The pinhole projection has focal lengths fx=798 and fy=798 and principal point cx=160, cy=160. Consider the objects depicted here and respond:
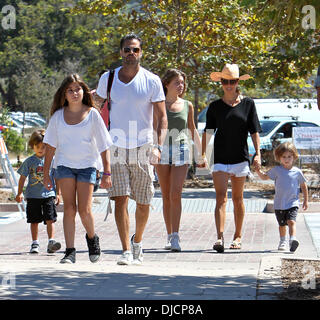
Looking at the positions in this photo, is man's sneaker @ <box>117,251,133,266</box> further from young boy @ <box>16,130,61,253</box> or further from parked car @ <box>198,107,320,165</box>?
parked car @ <box>198,107,320,165</box>

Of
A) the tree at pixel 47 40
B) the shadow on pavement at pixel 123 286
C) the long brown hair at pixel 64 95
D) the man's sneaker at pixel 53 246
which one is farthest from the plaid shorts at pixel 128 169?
the tree at pixel 47 40

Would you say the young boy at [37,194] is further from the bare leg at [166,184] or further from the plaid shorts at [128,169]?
the plaid shorts at [128,169]

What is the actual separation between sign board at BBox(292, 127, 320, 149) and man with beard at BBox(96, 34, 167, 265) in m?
11.0

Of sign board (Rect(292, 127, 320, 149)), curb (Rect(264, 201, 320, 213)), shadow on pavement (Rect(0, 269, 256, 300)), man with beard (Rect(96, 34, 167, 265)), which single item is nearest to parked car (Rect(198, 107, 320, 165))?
sign board (Rect(292, 127, 320, 149))

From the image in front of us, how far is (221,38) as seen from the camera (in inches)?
731

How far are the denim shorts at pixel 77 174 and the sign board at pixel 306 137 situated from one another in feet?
37.6

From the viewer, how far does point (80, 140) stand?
702 cm

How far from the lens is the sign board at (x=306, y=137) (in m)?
18.0

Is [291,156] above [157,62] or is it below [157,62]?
below
